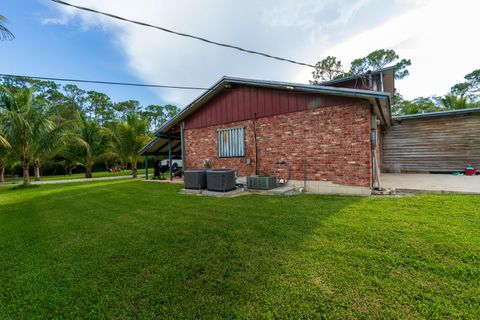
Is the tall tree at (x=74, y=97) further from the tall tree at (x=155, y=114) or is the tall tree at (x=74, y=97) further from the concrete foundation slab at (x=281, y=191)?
the concrete foundation slab at (x=281, y=191)

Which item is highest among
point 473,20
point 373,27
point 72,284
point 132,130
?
point 373,27

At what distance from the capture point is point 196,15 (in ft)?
24.7

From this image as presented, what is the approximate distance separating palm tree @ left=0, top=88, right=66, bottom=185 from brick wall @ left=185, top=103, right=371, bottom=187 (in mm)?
10892

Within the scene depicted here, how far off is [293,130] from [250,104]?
220cm

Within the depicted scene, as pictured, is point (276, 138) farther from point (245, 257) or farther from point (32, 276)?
point (32, 276)

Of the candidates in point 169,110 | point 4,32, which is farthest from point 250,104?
point 169,110

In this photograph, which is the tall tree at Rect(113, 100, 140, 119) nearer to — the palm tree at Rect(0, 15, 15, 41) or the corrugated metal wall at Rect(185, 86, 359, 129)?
the corrugated metal wall at Rect(185, 86, 359, 129)

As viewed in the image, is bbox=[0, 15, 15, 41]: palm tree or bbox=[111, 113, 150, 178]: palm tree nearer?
bbox=[0, 15, 15, 41]: palm tree

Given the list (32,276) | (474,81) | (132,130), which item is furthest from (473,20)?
(474,81)

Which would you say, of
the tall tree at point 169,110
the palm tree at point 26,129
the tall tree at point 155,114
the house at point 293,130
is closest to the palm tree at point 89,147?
the palm tree at point 26,129

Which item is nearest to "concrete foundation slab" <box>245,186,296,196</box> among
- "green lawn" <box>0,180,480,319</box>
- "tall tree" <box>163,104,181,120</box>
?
"green lawn" <box>0,180,480,319</box>

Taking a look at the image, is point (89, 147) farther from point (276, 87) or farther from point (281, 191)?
point (281, 191)

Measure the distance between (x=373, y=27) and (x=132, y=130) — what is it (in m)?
15.9

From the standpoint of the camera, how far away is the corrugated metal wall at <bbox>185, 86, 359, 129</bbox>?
6941 millimetres
